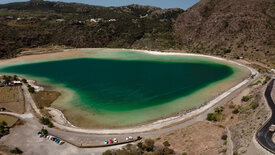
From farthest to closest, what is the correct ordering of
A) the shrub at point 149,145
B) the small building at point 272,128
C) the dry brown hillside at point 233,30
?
1. the dry brown hillside at point 233,30
2. the shrub at point 149,145
3. the small building at point 272,128

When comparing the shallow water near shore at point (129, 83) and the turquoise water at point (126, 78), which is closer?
the shallow water near shore at point (129, 83)

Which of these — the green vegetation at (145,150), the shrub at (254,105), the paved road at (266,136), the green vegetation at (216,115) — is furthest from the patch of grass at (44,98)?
the shrub at (254,105)

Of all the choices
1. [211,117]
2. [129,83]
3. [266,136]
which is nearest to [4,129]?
[129,83]

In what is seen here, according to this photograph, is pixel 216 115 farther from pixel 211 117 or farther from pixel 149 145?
pixel 149 145

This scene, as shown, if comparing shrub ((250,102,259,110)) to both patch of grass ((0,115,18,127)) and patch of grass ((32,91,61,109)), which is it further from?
patch of grass ((0,115,18,127))

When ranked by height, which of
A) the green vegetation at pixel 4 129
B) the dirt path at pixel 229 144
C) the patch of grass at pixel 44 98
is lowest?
the green vegetation at pixel 4 129

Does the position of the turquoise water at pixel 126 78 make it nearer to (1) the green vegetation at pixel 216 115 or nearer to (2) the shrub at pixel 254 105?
(1) the green vegetation at pixel 216 115

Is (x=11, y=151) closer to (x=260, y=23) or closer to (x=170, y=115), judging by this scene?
(x=170, y=115)

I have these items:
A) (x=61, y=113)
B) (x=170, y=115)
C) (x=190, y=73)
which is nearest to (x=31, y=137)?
(x=61, y=113)
